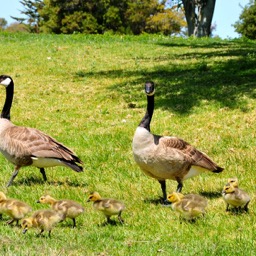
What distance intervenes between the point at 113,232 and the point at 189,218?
3.36 ft

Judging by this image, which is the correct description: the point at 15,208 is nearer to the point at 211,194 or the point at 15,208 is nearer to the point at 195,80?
the point at 211,194

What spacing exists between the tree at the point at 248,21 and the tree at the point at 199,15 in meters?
28.4

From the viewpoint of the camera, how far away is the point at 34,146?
344 inches

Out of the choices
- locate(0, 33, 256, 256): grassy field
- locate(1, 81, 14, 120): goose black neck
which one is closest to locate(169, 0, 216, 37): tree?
locate(0, 33, 256, 256): grassy field

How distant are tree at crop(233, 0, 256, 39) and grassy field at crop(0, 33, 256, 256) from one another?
147 feet

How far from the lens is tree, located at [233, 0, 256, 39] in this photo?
69312 millimetres

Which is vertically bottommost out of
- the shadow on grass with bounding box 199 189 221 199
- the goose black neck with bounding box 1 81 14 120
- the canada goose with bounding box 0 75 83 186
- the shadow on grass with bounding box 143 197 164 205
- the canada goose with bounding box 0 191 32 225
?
the shadow on grass with bounding box 143 197 164 205

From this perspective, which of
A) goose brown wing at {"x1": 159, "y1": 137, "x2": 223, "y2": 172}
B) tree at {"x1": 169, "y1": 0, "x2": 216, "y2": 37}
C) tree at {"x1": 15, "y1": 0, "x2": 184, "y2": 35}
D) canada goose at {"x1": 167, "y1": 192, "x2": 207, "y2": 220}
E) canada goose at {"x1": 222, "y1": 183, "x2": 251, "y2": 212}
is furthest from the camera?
tree at {"x1": 15, "y1": 0, "x2": 184, "y2": 35}

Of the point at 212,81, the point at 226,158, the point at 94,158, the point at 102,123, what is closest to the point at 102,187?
the point at 94,158

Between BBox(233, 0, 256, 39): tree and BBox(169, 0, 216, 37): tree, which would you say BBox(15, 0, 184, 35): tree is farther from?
BBox(169, 0, 216, 37): tree

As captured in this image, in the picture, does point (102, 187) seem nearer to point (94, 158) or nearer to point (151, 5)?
point (94, 158)

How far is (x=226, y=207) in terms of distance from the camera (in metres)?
7.51

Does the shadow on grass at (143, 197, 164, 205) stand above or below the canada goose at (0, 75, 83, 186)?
below

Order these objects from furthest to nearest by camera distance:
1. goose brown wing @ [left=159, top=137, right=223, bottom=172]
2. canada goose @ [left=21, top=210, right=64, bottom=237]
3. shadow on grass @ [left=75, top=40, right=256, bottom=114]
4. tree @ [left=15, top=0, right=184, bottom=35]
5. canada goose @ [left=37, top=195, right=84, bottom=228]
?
tree @ [left=15, top=0, right=184, bottom=35] < shadow on grass @ [left=75, top=40, right=256, bottom=114] < goose brown wing @ [left=159, top=137, right=223, bottom=172] < canada goose @ [left=37, top=195, right=84, bottom=228] < canada goose @ [left=21, top=210, right=64, bottom=237]
